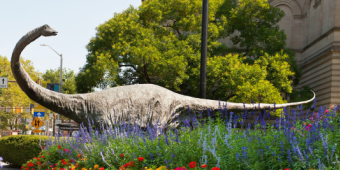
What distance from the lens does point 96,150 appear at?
6.27m

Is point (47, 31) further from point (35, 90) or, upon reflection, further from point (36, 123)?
point (36, 123)

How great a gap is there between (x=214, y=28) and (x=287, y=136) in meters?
17.1

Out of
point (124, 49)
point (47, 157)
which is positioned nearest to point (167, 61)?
point (124, 49)

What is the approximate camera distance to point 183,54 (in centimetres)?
2031

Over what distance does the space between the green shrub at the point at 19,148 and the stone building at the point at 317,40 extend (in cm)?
2028

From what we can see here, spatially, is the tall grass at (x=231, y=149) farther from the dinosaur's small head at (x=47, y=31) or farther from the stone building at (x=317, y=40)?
the stone building at (x=317, y=40)

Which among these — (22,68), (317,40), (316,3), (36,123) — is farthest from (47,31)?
(316,3)

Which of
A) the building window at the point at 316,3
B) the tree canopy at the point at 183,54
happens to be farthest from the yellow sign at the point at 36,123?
the building window at the point at 316,3

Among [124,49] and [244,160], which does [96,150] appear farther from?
[124,49]

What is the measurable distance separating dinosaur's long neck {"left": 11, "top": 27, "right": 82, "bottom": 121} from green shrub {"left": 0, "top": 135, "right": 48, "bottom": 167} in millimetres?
5837

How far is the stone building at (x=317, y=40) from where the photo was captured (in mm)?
24775

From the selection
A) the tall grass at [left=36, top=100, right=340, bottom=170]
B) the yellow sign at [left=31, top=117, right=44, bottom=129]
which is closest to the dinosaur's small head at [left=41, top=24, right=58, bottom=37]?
the tall grass at [left=36, top=100, right=340, bottom=170]

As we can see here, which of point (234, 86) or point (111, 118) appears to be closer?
point (111, 118)

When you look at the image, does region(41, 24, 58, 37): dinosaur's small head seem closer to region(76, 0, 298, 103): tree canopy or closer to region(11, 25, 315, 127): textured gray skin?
region(11, 25, 315, 127): textured gray skin
